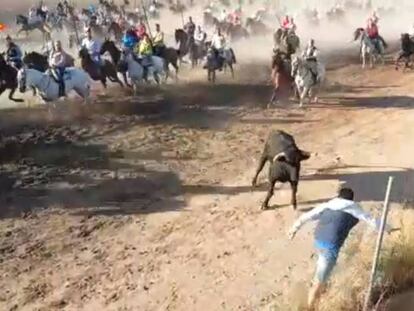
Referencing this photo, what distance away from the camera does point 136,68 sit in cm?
2269

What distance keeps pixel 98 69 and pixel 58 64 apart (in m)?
1.61

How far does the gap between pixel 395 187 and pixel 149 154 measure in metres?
5.44

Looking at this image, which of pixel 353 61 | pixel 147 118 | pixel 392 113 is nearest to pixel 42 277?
pixel 147 118

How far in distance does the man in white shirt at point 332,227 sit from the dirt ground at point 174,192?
0.46 meters

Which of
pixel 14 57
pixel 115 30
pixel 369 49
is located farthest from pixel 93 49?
pixel 369 49

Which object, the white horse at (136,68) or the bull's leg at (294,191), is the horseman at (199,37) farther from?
the bull's leg at (294,191)

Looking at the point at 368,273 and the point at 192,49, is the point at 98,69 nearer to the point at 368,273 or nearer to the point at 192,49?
the point at 192,49

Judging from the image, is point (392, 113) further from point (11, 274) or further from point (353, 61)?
point (11, 274)

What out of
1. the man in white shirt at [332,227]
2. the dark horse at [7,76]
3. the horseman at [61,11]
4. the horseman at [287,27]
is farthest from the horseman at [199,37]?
the man in white shirt at [332,227]

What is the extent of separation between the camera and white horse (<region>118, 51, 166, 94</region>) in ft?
74.1

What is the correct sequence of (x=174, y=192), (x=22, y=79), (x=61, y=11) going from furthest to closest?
(x=61, y=11) < (x=22, y=79) < (x=174, y=192)

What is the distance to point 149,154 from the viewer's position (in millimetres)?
16984

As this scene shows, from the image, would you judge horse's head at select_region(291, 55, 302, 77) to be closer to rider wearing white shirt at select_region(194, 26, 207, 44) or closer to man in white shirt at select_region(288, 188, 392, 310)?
rider wearing white shirt at select_region(194, 26, 207, 44)

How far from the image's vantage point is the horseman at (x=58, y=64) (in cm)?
1994
